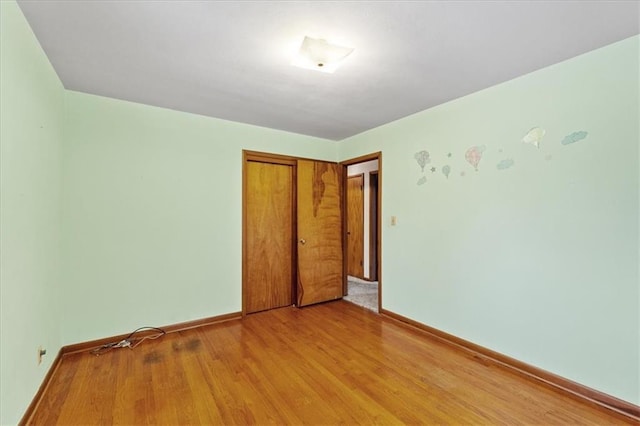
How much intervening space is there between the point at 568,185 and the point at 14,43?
11.7 feet

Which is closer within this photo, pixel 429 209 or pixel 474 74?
pixel 474 74

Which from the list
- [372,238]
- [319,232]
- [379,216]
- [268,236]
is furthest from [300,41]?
[372,238]

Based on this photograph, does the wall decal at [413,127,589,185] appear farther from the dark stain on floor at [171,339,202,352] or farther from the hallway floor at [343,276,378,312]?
the dark stain on floor at [171,339,202,352]

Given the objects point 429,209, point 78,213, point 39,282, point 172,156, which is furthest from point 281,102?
point 39,282

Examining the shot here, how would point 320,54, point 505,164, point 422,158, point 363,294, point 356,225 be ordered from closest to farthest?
point 320,54 < point 505,164 < point 422,158 < point 363,294 < point 356,225

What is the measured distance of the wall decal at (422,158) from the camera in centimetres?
314

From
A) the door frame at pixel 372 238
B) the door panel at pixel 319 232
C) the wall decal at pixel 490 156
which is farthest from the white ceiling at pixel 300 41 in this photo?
the door frame at pixel 372 238

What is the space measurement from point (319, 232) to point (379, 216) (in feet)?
3.04

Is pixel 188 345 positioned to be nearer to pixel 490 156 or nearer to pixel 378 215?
pixel 378 215

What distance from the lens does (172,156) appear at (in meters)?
3.12

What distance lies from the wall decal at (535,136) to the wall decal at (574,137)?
0.51 ft

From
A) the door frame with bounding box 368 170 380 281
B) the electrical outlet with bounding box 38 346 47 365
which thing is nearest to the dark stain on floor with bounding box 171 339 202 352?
the electrical outlet with bounding box 38 346 47 365

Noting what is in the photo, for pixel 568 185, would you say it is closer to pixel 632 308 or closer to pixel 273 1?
pixel 632 308

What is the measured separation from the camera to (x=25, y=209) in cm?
177
